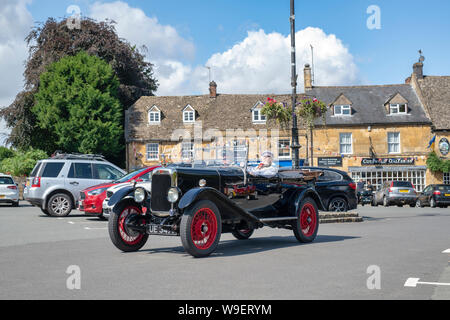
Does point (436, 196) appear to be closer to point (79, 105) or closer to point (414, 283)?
point (414, 283)

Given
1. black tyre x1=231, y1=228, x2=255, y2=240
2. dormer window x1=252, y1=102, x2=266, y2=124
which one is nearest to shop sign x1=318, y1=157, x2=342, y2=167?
dormer window x1=252, y1=102, x2=266, y2=124

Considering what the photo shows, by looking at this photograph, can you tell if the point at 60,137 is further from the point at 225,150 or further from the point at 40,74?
the point at 225,150

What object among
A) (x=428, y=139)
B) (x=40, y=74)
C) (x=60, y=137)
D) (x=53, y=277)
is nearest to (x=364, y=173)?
(x=428, y=139)

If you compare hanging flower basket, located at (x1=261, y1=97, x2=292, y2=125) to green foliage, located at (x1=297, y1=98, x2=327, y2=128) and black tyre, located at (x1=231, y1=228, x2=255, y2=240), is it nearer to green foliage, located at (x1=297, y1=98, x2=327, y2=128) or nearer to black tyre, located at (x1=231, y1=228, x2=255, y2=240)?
green foliage, located at (x1=297, y1=98, x2=327, y2=128)

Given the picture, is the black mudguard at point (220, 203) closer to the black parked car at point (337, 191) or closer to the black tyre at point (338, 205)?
the black parked car at point (337, 191)

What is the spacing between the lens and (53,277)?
6.64m

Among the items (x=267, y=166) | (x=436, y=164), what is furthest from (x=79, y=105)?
(x=267, y=166)

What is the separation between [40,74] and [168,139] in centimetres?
1146

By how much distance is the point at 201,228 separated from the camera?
8516 mm

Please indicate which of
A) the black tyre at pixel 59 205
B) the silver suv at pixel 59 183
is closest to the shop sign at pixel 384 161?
the silver suv at pixel 59 183

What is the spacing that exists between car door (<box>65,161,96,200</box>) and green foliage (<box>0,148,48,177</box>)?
883 inches

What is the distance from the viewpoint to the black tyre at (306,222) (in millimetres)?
10361

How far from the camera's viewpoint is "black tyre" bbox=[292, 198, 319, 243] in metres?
10.4

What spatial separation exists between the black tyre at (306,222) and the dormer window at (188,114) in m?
34.5
